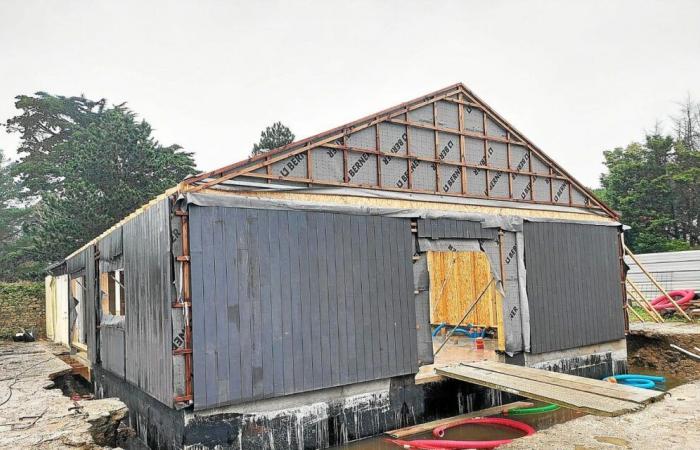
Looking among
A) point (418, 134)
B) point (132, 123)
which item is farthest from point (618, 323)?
point (132, 123)

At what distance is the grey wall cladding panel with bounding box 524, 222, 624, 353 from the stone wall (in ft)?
60.7

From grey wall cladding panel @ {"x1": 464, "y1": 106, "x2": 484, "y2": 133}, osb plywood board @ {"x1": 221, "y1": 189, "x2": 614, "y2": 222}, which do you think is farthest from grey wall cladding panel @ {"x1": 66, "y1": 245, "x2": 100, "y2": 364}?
grey wall cladding panel @ {"x1": 464, "y1": 106, "x2": 484, "y2": 133}

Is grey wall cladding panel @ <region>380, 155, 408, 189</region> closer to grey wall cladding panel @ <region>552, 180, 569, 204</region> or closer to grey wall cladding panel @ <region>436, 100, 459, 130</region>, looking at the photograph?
grey wall cladding panel @ <region>436, 100, 459, 130</region>

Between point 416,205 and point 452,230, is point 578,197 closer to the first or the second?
point 452,230

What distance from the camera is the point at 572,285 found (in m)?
10.3

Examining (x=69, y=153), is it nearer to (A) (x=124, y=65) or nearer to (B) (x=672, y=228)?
(A) (x=124, y=65)

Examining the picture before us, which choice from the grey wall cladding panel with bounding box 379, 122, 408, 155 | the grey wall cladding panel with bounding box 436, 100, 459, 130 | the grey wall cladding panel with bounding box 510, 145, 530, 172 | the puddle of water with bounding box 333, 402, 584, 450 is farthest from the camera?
the grey wall cladding panel with bounding box 510, 145, 530, 172

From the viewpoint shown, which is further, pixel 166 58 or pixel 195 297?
pixel 166 58

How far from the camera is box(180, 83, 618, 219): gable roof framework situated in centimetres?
730

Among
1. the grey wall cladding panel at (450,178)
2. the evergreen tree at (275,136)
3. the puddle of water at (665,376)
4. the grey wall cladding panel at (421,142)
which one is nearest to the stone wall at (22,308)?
the evergreen tree at (275,136)

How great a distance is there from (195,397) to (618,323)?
9345 mm

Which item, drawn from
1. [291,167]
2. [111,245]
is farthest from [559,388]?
[111,245]

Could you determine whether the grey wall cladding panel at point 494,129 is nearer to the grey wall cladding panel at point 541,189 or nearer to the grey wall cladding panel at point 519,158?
the grey wall cladding panel at point 519,158

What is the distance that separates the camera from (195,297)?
6.02m
